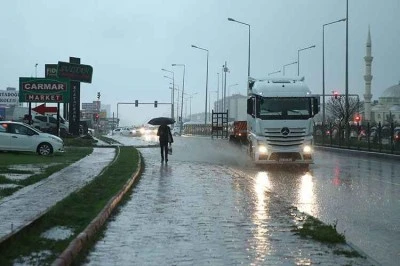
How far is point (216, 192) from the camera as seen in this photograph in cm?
1485

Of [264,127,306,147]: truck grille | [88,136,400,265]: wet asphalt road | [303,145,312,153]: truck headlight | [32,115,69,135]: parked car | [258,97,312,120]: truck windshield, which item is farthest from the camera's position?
[32,115,69,135]: parked car

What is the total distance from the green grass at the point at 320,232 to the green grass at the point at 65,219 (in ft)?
11.0

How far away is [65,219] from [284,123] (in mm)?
13991

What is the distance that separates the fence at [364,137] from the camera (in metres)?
33.3

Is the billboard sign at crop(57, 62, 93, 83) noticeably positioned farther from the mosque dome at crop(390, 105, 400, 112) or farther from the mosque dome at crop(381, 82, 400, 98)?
the mosque dome at crop(381, 82, 400, 98)

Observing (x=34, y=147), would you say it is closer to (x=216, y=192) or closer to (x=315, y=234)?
(x=216, y=192)

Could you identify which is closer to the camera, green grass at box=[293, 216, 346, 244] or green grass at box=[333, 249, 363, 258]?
green grass at box=[333, 249, 363, 258]

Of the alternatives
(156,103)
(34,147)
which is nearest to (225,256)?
(34,147)

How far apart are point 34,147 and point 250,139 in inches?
378

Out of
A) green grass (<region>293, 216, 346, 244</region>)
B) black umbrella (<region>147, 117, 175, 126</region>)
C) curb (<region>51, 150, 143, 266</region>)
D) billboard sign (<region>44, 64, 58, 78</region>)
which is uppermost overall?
billboard sign (<region>44, 64, 58, 78</region>)

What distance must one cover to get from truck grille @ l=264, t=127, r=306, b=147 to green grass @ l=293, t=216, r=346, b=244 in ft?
40.2

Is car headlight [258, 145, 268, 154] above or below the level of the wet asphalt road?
above

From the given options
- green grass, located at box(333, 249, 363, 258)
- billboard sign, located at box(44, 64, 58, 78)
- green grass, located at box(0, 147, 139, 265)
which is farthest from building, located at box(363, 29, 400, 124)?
green grass, located at box(333, 249, 363, 258)

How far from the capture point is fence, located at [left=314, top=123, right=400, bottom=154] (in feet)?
109
